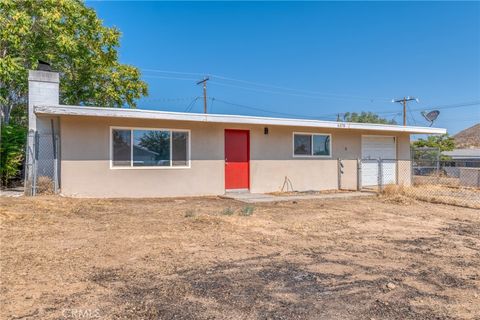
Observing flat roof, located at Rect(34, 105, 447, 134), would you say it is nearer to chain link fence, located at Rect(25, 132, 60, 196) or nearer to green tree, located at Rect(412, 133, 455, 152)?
chain link fence, located at Rect(25, 132, 60, 196)

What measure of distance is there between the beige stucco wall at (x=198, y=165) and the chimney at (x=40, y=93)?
535mm

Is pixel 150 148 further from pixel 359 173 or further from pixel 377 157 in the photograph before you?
pixel 377 157

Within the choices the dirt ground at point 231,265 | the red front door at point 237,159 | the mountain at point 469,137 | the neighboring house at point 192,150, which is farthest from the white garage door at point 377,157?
the mountain at point 469,137

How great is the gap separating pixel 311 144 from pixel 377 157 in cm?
A: 346

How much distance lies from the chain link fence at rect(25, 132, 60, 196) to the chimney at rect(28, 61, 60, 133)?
0.28m

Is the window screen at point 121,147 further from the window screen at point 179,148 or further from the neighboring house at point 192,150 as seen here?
the window screen at point 179,148

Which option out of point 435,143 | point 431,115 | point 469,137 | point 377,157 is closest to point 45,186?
point 377,157

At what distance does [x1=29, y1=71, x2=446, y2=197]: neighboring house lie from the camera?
982 cm

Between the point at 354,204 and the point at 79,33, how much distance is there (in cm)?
1378

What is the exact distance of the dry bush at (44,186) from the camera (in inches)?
365

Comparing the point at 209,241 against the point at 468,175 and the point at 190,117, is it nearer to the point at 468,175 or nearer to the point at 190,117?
the point at 190,117

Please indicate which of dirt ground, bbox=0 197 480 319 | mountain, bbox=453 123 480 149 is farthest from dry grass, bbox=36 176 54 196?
mountain, bbox=453 123 480 149

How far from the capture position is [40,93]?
32.0 ft

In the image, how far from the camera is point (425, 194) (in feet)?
38.1
